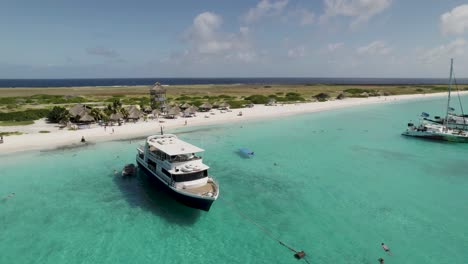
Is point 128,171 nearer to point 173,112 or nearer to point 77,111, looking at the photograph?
point 77,111

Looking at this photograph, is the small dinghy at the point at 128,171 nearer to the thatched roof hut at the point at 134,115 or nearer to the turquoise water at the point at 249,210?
the turquoise water at the point at 249,210

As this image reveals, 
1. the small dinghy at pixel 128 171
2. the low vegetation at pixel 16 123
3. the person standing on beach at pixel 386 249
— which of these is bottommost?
the person standing on beach at pixel 386 249

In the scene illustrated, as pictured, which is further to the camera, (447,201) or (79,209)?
(447,201)

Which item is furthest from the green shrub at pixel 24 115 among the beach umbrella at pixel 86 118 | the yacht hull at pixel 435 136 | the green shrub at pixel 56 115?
the yacht hull at pixel 435 136

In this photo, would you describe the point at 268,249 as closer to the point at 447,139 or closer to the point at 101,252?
the point at 101,252

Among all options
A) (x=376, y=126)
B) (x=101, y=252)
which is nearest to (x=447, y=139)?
(x=376, y=126)

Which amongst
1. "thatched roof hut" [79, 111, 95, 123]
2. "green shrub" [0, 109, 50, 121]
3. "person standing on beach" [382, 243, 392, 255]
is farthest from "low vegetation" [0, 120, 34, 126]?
"person standing on beach" [382, 243, 392, 255]

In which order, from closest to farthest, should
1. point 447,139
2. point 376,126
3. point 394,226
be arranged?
point 394,226
point 447,139
point 376,126

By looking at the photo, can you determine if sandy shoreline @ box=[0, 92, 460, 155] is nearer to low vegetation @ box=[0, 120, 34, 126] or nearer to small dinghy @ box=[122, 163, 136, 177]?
low vegetation @ box=[0, 120, 34, 126]
